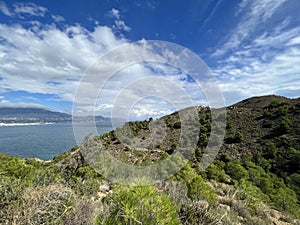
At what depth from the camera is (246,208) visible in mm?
6352

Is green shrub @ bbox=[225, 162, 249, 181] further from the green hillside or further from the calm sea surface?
the calm sea surface

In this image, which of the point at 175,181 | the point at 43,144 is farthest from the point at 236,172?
the point at 43,144

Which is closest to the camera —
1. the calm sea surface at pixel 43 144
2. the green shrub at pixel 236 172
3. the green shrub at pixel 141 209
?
the green shrub at pixel 141 209

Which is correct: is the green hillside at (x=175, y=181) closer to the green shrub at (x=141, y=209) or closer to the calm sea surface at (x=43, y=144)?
the green shrub at (x=141, y=209)

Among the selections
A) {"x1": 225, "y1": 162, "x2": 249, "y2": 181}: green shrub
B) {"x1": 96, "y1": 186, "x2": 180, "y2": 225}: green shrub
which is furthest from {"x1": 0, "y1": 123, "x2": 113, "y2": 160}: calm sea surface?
{"x1": 225, "y1": 162, "x2": 249, "y2": 181}: green shrub

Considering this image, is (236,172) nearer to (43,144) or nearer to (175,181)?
(175,181)

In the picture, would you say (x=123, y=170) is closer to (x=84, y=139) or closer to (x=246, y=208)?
(x=84, y=139)

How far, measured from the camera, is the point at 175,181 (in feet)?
20.2

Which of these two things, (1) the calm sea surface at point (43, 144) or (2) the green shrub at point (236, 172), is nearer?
(2) the green shrub at point (236, 172)

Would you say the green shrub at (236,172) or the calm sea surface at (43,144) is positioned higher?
the green shrub at (236,172)

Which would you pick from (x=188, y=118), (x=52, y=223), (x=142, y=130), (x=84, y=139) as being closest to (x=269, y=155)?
(x=188, y=118)

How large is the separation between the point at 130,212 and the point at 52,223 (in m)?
1.23

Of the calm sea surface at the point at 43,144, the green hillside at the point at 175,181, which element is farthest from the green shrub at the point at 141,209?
the calm sea surface at the point at 43,144

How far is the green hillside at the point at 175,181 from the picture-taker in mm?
2834
